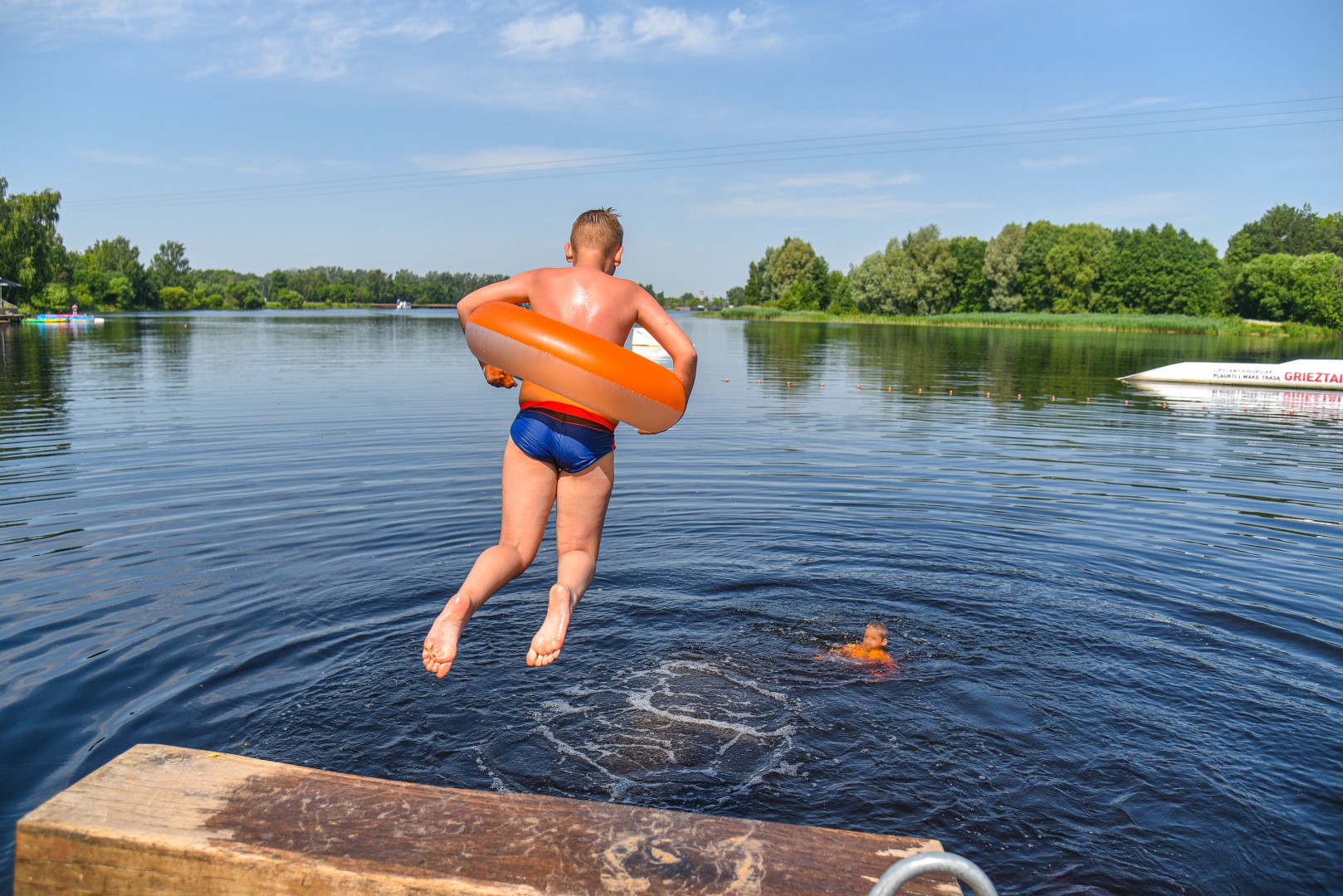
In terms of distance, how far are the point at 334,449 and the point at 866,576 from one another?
9805mm

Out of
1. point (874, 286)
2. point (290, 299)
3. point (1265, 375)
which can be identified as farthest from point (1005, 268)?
point (290, 299)

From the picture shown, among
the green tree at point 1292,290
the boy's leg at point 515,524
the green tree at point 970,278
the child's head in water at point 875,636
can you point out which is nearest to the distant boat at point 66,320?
the child's head in water at point 875,636

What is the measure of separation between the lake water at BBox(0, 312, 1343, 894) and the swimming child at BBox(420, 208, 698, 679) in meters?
1.23

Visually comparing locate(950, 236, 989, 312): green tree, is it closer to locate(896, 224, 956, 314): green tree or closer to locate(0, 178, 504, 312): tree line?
locate(896, 224, 956, 314): green tree

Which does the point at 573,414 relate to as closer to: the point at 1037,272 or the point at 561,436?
the point at 561,436

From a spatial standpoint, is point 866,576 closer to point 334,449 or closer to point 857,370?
point 334,449

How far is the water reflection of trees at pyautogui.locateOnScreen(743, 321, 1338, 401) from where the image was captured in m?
29.4

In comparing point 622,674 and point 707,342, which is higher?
point 707,342

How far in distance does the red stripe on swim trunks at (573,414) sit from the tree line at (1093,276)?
98745 mm

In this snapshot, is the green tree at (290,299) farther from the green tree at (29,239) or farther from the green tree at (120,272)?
the green tree at (29,239)

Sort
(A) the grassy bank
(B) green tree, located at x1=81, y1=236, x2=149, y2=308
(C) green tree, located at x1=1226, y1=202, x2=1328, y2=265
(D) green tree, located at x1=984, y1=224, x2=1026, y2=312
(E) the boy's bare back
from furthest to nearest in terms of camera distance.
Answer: (C) green tree, located at x1=1226, y1=202, x2=1328, y2=265 → (B) green tree, located at x1=81, y1=236, x2=149, y2=308 → (D) green tree, located at x1=984, y1=224, x2=1026, y2=312 → (A) the grassy bank → (E) the boy's bare back

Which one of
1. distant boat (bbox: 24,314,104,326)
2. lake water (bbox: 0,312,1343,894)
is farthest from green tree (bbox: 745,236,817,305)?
lake water (bbox: 0,312,1343,894)

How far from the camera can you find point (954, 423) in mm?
19438

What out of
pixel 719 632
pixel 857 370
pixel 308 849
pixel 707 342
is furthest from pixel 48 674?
pixel 707 342
